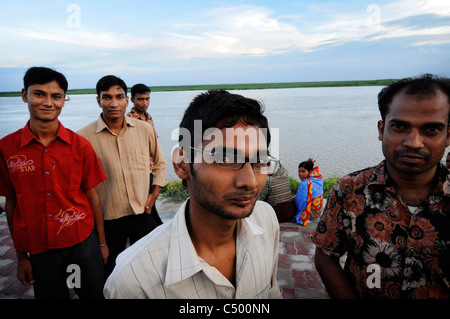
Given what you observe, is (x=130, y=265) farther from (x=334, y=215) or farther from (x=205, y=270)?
(x=334, y=215)

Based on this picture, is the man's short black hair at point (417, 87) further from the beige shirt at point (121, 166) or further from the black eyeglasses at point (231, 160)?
the beige shirt at point (121, 166)

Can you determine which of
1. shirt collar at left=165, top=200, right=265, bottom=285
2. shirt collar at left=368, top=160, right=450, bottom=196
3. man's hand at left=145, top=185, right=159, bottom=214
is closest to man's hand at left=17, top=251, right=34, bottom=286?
man's hand at left=145, top=185, right=159, bottom=214

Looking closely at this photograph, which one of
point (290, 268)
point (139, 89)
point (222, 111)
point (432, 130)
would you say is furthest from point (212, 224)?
point (139, 89)

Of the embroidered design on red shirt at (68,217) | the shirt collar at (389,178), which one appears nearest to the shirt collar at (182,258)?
the shirt collar at (389,178)

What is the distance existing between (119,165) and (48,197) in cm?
77

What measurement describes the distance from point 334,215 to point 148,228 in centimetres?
204

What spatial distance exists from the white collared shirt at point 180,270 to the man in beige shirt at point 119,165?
1496mm

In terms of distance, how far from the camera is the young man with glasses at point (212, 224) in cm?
124

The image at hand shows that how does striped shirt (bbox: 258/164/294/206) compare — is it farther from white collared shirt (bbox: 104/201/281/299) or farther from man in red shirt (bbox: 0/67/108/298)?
white collared shirt (bbox: 104/201/281/299)

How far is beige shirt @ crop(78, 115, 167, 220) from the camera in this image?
269 cm

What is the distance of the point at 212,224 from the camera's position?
4.54 ft

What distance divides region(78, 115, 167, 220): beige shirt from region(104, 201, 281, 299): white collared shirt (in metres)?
1.48

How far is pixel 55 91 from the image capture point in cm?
215
